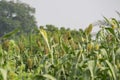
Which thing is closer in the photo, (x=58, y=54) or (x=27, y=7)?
(x=58, y=54)

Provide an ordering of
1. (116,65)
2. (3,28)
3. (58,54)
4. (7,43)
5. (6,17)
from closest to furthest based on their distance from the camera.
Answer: (116,65)
(7,43)
(58,54)
(3,28)
(6,17)

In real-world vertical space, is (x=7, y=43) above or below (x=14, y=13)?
below

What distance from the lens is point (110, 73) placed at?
2.29m

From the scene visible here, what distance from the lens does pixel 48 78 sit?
7.27 feet

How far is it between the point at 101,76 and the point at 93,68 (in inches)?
9.0

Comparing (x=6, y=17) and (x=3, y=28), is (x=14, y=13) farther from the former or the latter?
(x=3, y=28)

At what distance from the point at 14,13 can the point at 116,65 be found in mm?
43174

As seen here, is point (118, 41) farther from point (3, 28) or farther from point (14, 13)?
point (14, 13)

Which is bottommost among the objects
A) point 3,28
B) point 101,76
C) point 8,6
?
point 101,76

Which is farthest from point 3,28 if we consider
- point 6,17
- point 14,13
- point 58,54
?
point 58,54

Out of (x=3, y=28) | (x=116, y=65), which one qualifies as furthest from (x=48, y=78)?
(x=3, y=28)

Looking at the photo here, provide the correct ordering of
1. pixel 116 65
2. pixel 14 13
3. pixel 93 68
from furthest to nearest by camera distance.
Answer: pixel 14 13 < pixel 116 65 < pixel 93 68

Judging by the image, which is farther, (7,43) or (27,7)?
(27,7)

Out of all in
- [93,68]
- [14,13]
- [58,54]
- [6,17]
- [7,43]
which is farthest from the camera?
[14,13]
